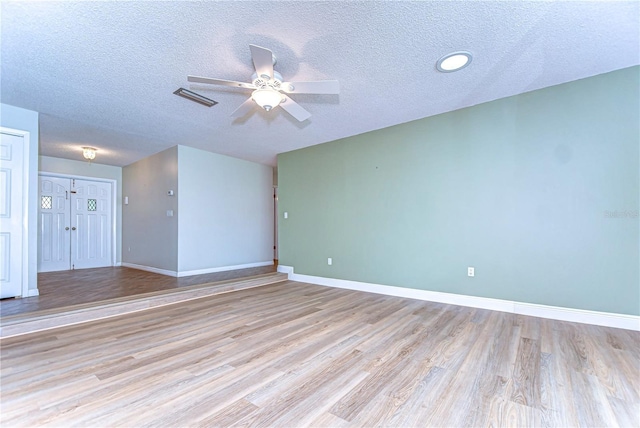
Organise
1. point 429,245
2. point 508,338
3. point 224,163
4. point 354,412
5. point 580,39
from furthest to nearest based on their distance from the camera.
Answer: point 224,163 → point 429,245 → point 508,338 → point 580,39 → point 354,412

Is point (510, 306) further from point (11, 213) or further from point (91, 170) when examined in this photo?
point (91, 170)

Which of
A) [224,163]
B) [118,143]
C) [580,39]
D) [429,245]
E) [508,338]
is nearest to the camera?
[580,39]

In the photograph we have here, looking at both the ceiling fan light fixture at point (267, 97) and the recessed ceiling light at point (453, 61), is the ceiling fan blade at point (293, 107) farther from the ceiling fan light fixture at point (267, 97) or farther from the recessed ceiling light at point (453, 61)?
the recessed ceiling light at point (453, 61)

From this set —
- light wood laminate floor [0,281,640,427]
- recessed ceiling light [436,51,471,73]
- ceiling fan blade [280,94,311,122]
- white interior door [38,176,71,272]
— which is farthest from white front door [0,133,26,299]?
recessed ceiling light [436,51,471,73]

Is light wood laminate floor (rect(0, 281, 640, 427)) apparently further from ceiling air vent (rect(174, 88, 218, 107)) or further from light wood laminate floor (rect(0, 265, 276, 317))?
ceiling air vent (rect(174, 88, 218, 107))

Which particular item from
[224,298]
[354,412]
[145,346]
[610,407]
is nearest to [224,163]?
[224,298]

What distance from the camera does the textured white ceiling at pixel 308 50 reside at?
6.55 ft

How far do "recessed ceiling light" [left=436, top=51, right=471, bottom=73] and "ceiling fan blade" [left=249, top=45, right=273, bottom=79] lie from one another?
1546 millimetres

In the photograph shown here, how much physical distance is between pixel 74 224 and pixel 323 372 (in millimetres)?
6965

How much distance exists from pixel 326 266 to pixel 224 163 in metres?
3.08

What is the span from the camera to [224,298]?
407 centimetres

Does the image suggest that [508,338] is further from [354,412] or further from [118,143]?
[118,143]

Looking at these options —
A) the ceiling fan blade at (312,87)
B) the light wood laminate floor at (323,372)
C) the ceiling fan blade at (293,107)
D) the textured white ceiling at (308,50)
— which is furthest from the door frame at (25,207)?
the ceiling fan blade at (312,87)

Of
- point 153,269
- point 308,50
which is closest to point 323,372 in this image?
point 308,50
